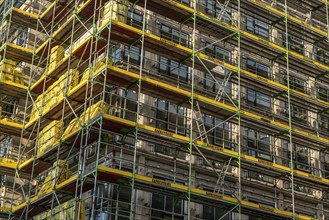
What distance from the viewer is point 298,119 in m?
37.2

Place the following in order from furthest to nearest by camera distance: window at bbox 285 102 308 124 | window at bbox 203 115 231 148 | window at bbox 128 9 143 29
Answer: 1. window at bbox 285 102 308 124
2. window at bbox 203 115 231 148
3. window at bbox 128 9 143 29

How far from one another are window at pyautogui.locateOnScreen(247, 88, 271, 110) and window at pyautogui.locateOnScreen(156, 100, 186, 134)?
5.00 meters

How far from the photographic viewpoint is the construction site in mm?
27922

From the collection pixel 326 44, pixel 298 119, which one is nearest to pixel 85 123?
pixel 298 119

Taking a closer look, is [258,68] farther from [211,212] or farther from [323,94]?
[211,212]

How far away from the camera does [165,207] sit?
30.4 meters

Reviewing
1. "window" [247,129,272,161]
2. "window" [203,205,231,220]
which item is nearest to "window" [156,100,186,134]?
"window" [203,205,231,220]

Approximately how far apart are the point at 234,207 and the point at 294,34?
12482 millimetres

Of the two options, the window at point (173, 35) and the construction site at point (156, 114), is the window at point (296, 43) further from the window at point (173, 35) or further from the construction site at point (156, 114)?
the window at point (173, 35)

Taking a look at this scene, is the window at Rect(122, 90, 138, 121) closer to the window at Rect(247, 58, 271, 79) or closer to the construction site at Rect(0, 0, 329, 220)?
the construction site at Rect(0, 0, 329, 220)

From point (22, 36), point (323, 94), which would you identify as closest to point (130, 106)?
point (22, 36)

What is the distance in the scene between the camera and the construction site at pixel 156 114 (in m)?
27.9

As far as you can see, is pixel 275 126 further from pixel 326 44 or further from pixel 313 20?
pixel 313 20

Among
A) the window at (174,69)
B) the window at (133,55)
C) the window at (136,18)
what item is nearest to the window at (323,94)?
the window at (174,69)
